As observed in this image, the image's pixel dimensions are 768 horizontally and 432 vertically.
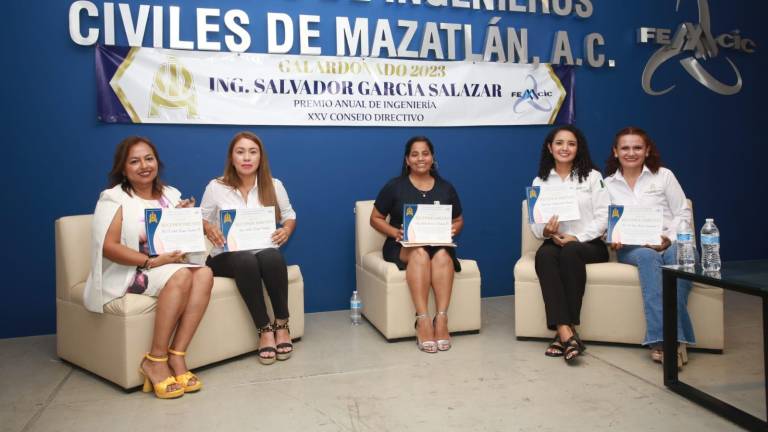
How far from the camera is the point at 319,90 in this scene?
4.09 meters

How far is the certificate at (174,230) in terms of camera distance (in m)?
2.74

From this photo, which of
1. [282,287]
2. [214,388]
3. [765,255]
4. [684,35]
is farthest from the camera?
[765,255]

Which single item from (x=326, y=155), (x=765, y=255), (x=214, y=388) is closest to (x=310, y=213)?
(x=326, y=155)

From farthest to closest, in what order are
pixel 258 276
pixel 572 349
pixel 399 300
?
pixel 399 300 → pixel 258 276 → pixel 572 349

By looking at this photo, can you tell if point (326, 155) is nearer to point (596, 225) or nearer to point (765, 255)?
point (596, 225)

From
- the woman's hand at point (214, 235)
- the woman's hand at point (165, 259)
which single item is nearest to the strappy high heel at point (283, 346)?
the woman's hand at point (214, 235)

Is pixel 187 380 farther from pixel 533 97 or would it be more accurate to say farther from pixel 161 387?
pixel 533 97

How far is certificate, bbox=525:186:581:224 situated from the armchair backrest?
108 centimetres

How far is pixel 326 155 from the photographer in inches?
165

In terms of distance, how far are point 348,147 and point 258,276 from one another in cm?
152

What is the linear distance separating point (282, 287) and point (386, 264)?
672 mm

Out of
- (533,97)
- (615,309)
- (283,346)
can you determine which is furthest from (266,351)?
(533,97)

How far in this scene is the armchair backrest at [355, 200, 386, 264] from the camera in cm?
383

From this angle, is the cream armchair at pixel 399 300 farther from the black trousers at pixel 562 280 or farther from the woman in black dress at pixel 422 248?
the black trousers at pixel 562 280
